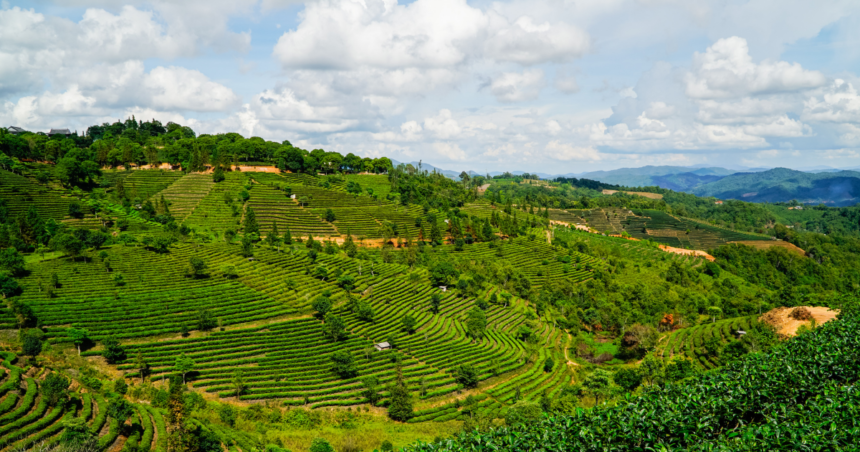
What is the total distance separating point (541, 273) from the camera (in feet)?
254

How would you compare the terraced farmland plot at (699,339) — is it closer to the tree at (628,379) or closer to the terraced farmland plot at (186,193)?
the tree at (628,379)

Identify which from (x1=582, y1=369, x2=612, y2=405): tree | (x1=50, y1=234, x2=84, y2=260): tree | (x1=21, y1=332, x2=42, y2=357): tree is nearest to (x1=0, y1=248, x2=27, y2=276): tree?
(x1=50, y1=234, x2=84, y2=260): tree

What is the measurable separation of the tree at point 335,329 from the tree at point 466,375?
12.7 meters

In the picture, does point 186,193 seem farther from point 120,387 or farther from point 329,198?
point 120,387

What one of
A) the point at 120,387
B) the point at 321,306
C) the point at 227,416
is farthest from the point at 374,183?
the point at 227,416

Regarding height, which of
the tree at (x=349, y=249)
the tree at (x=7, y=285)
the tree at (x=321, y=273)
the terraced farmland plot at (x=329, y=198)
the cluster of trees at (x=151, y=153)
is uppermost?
the cluster of trees at (x=151, y=153)

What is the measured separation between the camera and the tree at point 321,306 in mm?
43438

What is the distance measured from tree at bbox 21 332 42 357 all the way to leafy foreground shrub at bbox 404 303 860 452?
32739 mm

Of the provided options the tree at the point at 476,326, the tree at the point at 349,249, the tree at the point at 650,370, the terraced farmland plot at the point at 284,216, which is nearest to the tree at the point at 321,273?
the tree at the point at 349,249

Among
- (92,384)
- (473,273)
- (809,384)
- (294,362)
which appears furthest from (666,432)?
(473,273)

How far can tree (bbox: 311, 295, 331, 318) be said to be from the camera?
4344cm

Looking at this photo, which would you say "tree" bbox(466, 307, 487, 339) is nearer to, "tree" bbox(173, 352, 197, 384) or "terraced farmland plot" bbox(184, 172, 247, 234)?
"tree" bbox(173, 352, 197, 384)

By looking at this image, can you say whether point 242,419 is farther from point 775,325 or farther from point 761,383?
point 775,325

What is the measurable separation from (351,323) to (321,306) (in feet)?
13.5
